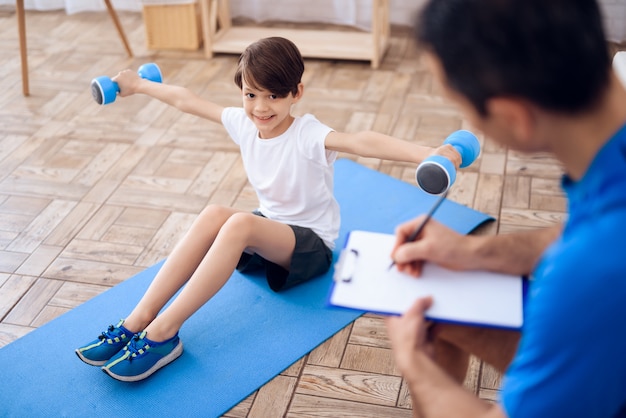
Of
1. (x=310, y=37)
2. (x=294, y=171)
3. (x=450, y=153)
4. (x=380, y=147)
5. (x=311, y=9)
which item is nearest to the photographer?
(x=450, y=153)

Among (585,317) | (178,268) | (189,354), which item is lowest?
(189,354)

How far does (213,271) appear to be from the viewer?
5.51 ft

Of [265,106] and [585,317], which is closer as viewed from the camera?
[585,317]

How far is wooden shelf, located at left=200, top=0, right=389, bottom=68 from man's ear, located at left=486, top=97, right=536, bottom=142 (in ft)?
8.23

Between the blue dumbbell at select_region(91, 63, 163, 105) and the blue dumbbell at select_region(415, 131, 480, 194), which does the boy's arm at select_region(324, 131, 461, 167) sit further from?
the blue dumbbell at select_region(91, 63, 163, 105)

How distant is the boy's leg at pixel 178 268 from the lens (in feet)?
5.61

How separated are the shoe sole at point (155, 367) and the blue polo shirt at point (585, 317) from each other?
1.01 metres

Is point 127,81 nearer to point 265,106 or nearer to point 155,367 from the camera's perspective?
point 265,106

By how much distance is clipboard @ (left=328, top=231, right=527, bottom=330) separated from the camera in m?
1.04

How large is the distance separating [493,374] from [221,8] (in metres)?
2.53

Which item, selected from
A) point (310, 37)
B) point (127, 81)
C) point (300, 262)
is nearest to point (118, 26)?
point (310, 37)

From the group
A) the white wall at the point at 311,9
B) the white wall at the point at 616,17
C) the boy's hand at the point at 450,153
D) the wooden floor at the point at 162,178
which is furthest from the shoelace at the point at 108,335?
the white wall at the point at 616,17

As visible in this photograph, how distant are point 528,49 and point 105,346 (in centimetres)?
122

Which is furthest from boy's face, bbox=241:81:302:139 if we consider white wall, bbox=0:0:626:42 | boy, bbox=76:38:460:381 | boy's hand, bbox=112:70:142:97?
white wall, bbox=0:0:626:42
